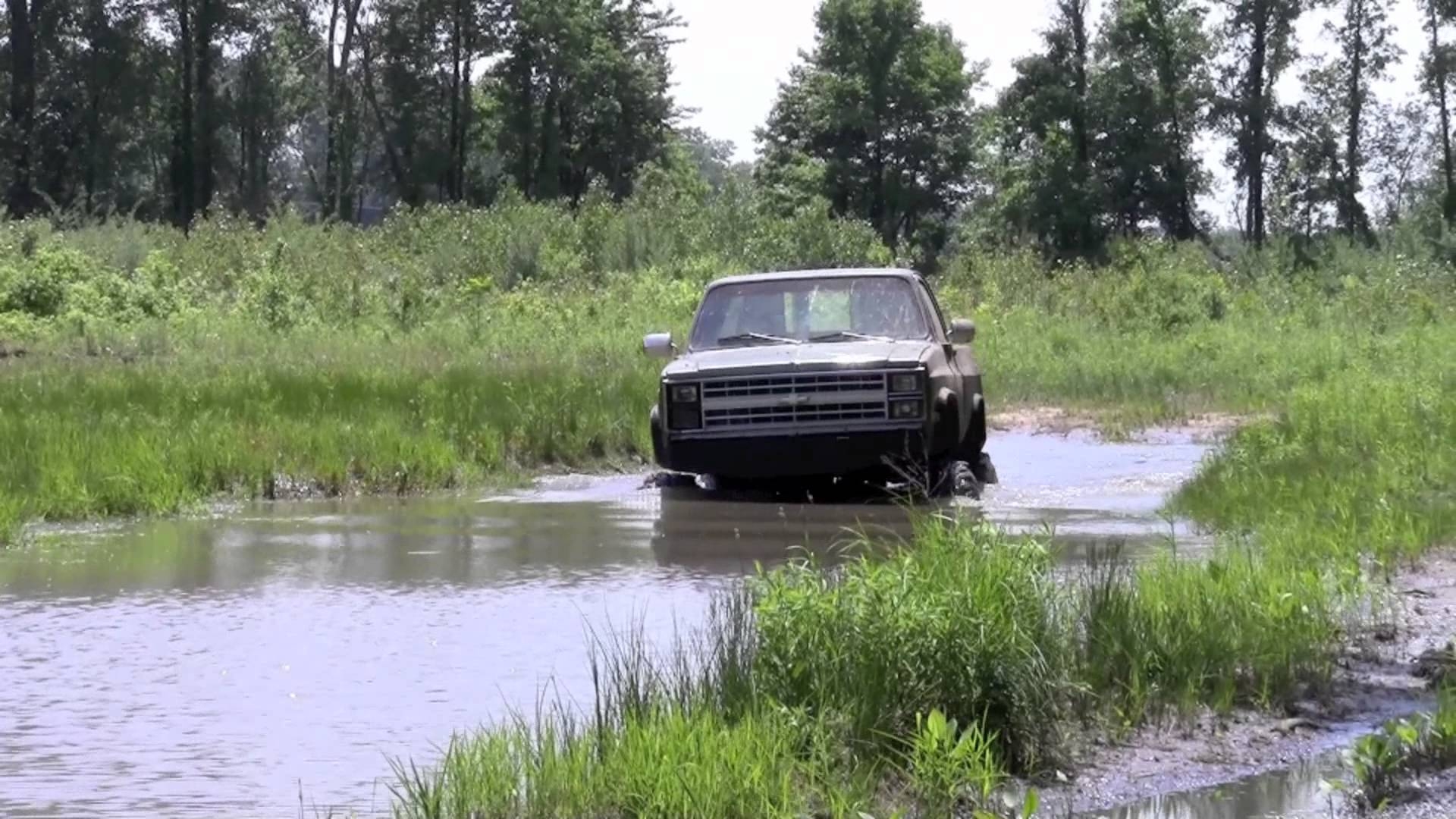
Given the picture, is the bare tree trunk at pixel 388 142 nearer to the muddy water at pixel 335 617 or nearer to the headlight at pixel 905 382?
the muddy water at pixel 335 617

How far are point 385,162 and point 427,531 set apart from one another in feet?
241

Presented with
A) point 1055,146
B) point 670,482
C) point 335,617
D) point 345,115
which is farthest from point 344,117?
point 335,617

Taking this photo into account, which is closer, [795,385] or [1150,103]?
[795,385]

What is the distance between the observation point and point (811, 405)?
13844 millimetres

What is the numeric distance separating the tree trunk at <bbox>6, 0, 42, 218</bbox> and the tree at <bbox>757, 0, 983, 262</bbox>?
2573 cm

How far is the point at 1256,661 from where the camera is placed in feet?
25.0

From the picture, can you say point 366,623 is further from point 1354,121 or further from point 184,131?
point 1354,121

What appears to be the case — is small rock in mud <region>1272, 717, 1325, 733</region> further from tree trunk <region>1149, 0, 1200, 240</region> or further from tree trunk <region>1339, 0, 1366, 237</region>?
tree trunk <region>1339, 0, 1366, 237</region>

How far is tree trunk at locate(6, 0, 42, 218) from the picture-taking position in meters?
69.2

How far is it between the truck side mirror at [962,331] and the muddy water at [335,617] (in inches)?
44.1

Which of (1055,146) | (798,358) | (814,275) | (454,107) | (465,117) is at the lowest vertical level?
(798,358)

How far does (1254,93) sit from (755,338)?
61.0 m

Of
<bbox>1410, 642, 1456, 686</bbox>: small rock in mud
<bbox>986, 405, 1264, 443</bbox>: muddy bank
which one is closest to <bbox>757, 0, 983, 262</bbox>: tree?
<bbox>986, 405, 1264, 443</bbox>: muddy bank

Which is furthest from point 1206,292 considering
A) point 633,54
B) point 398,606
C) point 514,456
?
point 633,54
